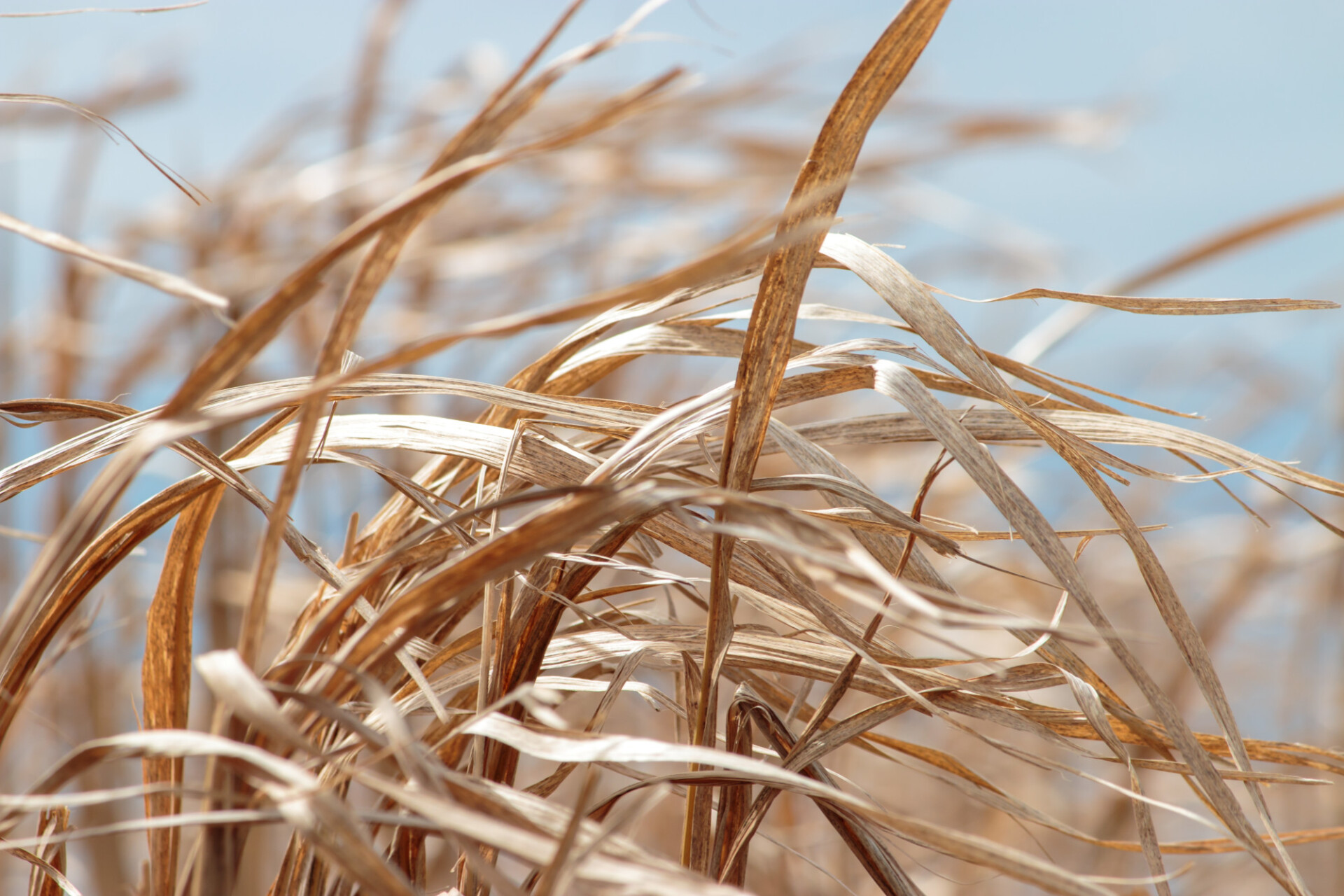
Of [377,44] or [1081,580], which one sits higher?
[377,44]

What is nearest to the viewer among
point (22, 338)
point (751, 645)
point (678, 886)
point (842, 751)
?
point (678, 886)

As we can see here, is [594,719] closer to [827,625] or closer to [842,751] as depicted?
[827,625]

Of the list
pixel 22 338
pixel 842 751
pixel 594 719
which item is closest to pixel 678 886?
pixel 594 719

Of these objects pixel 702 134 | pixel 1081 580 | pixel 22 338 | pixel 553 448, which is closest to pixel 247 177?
pixel 22 338

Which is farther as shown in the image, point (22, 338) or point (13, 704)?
point (22, 338)

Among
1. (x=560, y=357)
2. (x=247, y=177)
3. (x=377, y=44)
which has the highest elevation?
(x=377, y=44)

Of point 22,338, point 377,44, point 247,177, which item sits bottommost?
point 22,338

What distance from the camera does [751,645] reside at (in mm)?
267

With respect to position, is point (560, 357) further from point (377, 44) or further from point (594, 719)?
point (377, 44)

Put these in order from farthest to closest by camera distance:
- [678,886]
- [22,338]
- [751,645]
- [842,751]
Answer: [22,338]
[842,751]
[751,645]
[678,886]

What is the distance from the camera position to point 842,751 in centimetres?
103

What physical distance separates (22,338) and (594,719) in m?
1.14

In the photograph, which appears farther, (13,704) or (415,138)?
(415,138)

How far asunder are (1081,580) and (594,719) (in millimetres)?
111
